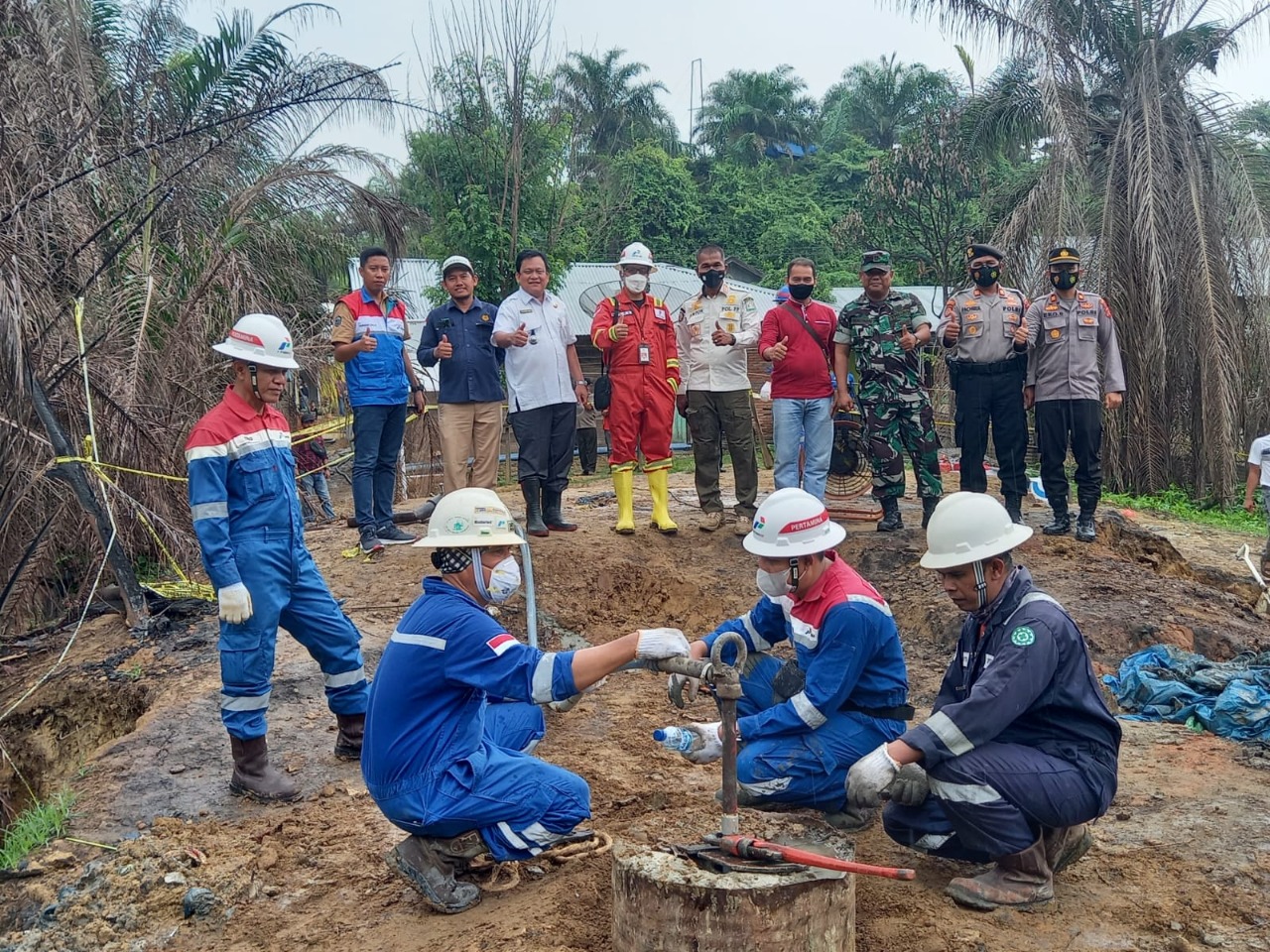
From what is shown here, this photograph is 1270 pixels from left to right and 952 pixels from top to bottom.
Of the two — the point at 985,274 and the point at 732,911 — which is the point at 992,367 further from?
the point at 732,911

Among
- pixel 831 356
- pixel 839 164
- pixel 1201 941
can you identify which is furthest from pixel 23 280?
pixel 839 164

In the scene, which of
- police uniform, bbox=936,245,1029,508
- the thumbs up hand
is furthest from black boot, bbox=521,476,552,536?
police uniform, bbox=936,245,1029,508

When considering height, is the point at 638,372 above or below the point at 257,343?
below

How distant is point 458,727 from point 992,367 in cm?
554

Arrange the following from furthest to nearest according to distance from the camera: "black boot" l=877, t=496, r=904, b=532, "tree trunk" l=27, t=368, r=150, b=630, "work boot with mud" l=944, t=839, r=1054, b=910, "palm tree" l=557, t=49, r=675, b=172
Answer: "palm tree" l=557, t=49, r=675, b=172, "black boot" l=877, t=496, r=904, b=532, "tree trunk" l=27, t=368, r=150, b=630, "work boot with mud" l=944, t=839, r=1054, b=910

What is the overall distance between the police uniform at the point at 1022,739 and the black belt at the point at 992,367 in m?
4.58

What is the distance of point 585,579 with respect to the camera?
7551 mm

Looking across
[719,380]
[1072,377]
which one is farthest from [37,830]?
[1072,377]

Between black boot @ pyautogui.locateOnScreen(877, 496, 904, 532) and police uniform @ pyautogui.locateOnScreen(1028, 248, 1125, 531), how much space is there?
1.12 meters

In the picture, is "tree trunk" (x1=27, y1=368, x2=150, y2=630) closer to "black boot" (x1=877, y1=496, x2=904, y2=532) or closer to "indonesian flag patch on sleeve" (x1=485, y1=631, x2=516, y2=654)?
"indonesian flag patch on sleeve" (x1=485, y1=631, x2=516, y2=654)

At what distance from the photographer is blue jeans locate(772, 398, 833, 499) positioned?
794 centimetres

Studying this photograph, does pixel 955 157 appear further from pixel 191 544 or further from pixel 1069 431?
pixel 191 544

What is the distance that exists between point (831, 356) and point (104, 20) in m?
8.21

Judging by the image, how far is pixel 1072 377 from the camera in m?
7.71
